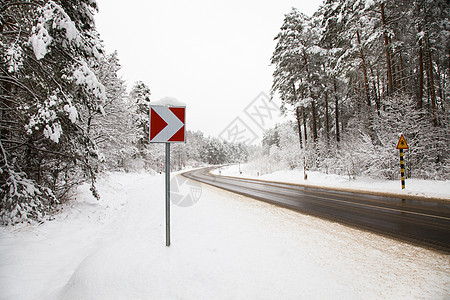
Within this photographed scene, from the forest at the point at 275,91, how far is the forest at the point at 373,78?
82 millimetres

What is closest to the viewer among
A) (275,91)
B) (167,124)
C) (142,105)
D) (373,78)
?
(167,124)

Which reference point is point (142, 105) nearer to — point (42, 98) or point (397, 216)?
point (42, 98)

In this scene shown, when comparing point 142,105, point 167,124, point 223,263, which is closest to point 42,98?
point 167,124

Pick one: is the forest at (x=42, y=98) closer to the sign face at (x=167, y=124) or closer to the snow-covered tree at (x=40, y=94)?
the snow-covered tree at (x=40, y=94)

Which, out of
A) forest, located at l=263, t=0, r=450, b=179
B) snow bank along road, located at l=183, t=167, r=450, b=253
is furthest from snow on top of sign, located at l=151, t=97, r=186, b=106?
forest, located at l=263, t=0, r=450, b=179

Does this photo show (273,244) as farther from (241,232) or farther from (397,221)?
(397,221)

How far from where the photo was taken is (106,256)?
330 centimetres

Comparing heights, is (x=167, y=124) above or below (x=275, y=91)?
below

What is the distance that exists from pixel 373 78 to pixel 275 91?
390 inches

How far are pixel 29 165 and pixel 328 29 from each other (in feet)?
70.6

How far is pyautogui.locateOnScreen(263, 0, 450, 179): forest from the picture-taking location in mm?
10680

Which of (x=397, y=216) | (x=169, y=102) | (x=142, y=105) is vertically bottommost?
(x=397, y=216)

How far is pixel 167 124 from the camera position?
11.7 ft

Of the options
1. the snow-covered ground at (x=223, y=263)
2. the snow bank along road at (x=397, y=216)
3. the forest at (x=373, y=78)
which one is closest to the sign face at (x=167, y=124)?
the snow-covered ground at (x=223, y=263)
